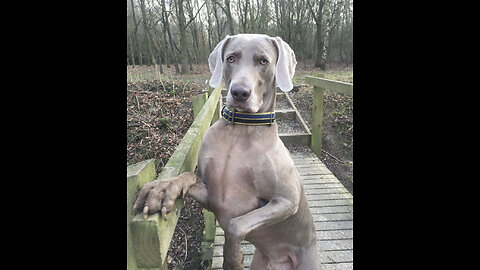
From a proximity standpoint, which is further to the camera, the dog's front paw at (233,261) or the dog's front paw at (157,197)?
the dog's front paw at (233,261)

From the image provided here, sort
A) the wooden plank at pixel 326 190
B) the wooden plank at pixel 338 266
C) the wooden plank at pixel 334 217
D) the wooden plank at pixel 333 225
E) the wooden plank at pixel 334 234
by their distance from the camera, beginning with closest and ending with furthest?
1. the wooden plank at pixel 338 266
2. the wooden plank at pixel 334 234
3. the wooden plank at pixel 333 225
4. the wooden plank at pixel 334 217
5. the wooden plank at pixel 326 190

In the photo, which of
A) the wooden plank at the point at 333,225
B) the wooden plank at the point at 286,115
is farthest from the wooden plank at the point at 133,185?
the wooden plank at the point at 286,115

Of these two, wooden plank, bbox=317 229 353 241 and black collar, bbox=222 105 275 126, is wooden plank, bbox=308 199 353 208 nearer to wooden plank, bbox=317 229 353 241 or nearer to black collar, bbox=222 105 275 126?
wooden plank, bbox=317 229 353 241

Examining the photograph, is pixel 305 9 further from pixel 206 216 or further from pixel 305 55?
pixel 206 216

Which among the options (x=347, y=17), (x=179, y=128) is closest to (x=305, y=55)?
(x=347, y=17)

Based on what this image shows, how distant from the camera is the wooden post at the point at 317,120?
16.2 ft

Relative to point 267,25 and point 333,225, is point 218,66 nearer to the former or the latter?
point 333,225

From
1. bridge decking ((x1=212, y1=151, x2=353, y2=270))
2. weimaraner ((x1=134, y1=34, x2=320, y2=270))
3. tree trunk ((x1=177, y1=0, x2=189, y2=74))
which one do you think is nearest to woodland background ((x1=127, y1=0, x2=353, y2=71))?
tree trunk ((x1=177, y1=0, x2=189, y2=74))

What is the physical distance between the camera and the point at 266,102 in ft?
4.90

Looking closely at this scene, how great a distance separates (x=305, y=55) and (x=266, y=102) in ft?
71.4

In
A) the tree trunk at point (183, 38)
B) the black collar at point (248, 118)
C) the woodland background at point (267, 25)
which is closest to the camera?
the black collar at point (248, 118)

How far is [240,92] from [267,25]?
20336 mm

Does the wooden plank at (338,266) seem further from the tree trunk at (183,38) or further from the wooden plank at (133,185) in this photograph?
the tree trunk at (183,38)
